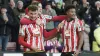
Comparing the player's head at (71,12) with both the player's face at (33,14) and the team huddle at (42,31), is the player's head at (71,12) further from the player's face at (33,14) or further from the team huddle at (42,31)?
the player's face at (33,14)

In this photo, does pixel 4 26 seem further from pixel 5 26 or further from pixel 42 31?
pixel 42 31

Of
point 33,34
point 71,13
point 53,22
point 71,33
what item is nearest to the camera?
point 33,34

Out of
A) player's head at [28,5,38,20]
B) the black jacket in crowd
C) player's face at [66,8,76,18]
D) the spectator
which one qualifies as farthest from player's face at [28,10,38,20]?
the black jacket in crowd

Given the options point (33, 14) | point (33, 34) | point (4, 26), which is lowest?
point (33, 34)

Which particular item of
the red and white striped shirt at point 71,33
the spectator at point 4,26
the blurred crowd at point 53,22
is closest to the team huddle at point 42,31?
the red and white striped shirt at point 71,33

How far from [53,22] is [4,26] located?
59.0 inches

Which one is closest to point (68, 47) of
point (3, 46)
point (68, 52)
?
point (68, 52)

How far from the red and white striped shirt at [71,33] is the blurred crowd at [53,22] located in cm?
294

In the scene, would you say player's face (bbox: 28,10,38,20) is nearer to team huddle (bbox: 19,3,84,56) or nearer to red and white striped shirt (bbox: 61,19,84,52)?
team huddle (bbox: 19,3,84,56)

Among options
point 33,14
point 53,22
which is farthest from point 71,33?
point 53,22

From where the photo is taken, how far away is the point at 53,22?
10492 millimetres

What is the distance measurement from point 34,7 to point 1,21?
15.4ft

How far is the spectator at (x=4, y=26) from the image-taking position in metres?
10.2

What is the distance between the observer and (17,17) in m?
10.7
